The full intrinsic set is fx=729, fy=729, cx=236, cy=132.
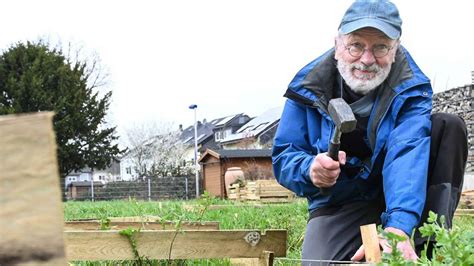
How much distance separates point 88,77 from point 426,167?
46676mm

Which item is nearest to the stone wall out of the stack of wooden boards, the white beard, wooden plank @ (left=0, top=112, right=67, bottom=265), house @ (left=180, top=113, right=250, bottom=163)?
the stack of wooden boards

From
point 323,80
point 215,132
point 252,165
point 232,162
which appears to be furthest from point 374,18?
point 215,132

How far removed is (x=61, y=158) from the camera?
42.6 m

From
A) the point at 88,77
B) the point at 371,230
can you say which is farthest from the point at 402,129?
the point at 88,77

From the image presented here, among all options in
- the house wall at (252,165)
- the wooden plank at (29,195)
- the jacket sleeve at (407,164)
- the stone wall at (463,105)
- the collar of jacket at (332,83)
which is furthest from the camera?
the house wall at (252,165)

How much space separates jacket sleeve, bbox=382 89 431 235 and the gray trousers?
80mm

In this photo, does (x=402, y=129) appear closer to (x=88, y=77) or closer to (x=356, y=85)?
(x=356, y=85)

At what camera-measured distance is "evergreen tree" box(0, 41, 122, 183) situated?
42875 mm

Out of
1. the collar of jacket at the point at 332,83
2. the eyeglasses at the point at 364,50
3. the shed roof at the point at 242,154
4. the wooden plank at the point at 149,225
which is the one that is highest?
the shed roof at the point at 242,154

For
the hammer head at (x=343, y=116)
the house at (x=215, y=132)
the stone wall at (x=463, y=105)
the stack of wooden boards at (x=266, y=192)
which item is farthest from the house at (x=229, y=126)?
the hammer head at (x=343, y=116)

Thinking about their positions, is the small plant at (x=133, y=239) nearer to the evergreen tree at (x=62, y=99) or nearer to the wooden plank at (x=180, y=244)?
the wooden plank at (x=180, y=244)

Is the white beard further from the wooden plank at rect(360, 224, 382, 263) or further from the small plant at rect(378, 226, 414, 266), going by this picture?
the small plant at rect(378, 226, 414, 266)

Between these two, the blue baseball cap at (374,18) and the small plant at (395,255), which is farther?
the blue baseball cap at (374,18)

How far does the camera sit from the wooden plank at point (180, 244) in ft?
11.2
